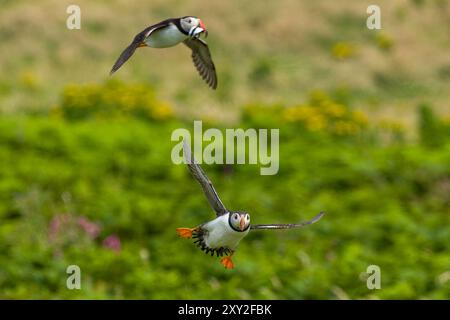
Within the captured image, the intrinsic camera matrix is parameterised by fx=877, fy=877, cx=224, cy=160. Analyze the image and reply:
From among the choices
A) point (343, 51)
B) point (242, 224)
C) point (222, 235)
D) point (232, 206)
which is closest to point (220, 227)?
point (222, 235)

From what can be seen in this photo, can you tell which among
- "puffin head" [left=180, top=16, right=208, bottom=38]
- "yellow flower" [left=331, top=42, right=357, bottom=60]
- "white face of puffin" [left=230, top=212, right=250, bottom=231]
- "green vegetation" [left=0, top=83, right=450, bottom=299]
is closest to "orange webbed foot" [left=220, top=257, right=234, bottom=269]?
"white face of puffin" [left=230, top=212, right=250, bottom=231]

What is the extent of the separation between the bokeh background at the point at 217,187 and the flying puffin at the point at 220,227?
1468 millimetres

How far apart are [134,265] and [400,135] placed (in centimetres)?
614

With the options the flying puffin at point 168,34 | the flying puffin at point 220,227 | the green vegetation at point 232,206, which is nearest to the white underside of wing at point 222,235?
A: the flying puffin at point 220,227

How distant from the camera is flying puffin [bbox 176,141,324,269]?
1.59 meters

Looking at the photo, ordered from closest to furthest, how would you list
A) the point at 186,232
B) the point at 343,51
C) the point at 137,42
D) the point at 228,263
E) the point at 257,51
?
the point at 137,42 < the point at 228,263 < the point at 186,232 < the point at 343,51 < the point at 257,51

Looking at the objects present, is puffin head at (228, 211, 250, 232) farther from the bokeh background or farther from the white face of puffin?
the bokeh background

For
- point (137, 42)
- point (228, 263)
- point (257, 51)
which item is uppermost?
point (257, 51)

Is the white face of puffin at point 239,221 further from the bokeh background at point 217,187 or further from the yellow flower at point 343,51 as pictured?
the yellow flower at point 343,51

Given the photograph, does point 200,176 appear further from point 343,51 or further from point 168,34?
point 343,51

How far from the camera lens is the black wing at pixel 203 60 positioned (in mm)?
1803

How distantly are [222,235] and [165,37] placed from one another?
40 cm

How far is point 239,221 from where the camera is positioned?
1620mm

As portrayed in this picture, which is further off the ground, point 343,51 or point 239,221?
point 343,51
